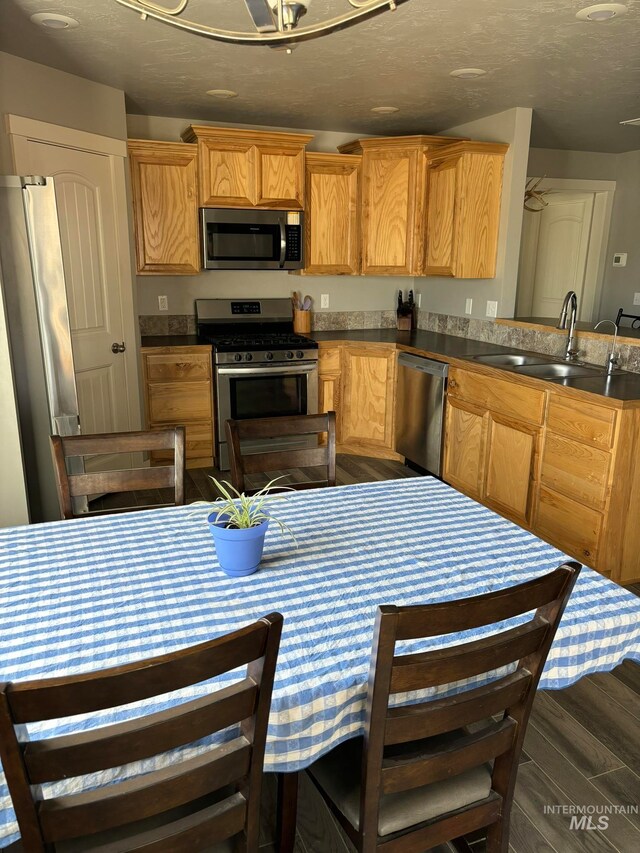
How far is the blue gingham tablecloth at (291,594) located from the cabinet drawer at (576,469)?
125 centimetres

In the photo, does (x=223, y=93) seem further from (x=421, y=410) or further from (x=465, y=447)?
(x=465, y=447)

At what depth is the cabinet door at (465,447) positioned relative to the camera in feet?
12.5

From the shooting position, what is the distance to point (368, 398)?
15.9ft

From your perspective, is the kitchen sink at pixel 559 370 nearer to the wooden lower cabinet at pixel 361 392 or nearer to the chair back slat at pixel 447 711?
the wooden lower cabinet at pixel 361 392

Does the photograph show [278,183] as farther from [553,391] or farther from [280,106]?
[553,391]

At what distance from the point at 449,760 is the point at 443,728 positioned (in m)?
0.08

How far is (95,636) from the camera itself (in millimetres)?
1229

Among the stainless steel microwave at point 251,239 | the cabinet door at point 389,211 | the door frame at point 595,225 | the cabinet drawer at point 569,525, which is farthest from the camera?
the door frame at point 595,225

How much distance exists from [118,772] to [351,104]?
13.9 feet

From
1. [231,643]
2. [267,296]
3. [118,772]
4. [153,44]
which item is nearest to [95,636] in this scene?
[118,772]

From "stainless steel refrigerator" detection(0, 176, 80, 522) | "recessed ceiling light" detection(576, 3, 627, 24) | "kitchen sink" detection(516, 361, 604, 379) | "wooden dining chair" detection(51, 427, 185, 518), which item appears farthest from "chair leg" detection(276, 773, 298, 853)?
"recessed ceiling light" detection(576, 3, 627, 24)

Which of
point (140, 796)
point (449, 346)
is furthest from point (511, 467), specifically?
point (140, 796)

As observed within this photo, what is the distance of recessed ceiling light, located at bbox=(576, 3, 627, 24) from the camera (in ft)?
8.31

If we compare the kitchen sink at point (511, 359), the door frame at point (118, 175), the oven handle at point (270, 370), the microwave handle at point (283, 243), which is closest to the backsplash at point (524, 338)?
the kitchen sink at point (511, 359)
